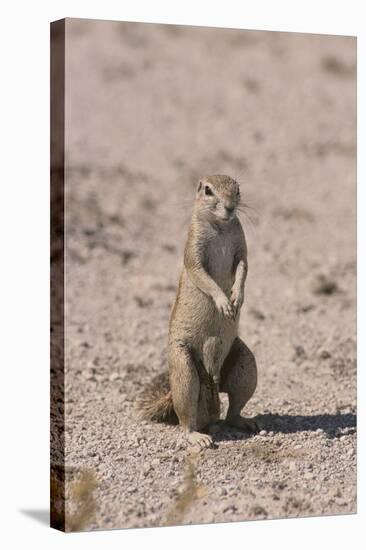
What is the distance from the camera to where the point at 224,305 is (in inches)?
325

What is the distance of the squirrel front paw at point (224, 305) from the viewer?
825 cm

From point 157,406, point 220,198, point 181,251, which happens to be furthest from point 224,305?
point 181,251

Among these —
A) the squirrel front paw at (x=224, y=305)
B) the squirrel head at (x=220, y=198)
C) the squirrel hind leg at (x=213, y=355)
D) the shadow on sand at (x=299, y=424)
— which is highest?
the squirrel head at (x=220, y=198)

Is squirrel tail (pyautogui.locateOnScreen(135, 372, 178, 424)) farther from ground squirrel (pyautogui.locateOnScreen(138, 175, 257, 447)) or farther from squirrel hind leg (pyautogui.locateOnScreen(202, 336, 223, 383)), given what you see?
squirrel hind leg (pyautogui.locateOnScreen(202, 336, 223, 383))

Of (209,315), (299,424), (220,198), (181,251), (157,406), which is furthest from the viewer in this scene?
(181,251)

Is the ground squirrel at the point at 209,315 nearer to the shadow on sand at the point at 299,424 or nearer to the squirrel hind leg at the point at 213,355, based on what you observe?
the squirrel hind leg at the point at 213,355

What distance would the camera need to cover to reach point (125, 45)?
68.9 ft

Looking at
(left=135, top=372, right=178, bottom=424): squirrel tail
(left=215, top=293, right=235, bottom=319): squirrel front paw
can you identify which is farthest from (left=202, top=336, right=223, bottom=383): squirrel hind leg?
(left=135, top=372, right=178, bottom=424): squirrel tail

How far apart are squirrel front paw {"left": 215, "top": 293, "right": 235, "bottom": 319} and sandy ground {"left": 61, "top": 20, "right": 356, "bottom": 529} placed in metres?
0.81

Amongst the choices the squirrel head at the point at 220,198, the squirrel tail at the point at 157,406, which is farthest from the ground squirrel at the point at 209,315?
the squirrel tail at the point at 157,406

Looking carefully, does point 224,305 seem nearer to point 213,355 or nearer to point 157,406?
point 213,355

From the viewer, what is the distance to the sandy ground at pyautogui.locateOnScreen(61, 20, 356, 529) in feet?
27.9

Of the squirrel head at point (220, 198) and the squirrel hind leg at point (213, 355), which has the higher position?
the squirrel head at point (220, 198)

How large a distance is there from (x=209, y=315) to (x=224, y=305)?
10.6 inches
